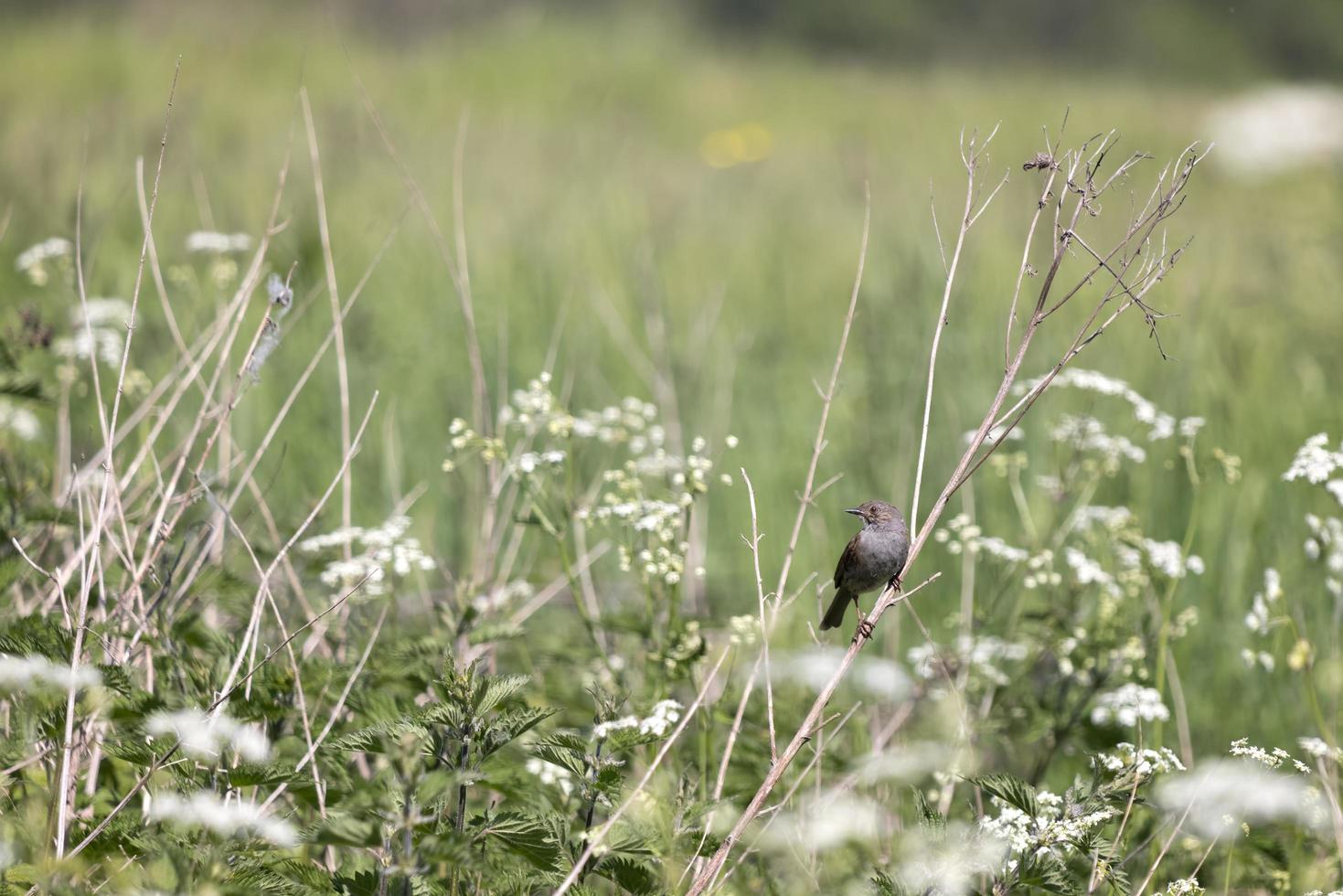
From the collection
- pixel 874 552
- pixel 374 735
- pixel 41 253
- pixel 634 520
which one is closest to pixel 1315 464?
pixel 874 552

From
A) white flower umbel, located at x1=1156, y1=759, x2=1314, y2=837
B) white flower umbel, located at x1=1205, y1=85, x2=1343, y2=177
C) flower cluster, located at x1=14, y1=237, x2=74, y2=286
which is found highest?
white flower umbel, located at x1=1205, y1=85, x2=1343, y2=177

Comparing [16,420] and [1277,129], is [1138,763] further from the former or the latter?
[1277,129]

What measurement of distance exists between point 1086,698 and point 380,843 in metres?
1.64

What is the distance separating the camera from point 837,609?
2430 mm

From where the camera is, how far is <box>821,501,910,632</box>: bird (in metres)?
2.13

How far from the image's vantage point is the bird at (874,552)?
2.13 metres

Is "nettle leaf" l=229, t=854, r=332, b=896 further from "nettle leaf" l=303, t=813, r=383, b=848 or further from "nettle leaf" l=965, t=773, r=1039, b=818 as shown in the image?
"nettle leaf" l=965, t=773, r=1039, b=818

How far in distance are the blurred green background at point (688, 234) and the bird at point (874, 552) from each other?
683 millimetres

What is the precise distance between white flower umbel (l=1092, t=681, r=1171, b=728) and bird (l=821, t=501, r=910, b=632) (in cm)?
53

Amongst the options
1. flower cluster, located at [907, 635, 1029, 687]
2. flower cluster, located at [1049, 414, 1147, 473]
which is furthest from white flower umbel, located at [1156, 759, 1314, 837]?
flower cluster, located at [1049, 414, 1147, 473]

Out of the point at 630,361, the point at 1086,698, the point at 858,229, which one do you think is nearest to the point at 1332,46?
the point at 858,229

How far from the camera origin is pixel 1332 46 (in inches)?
609

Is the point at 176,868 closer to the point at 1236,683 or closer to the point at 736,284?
the point at 1236,683

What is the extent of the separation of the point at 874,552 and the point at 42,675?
1353mm
